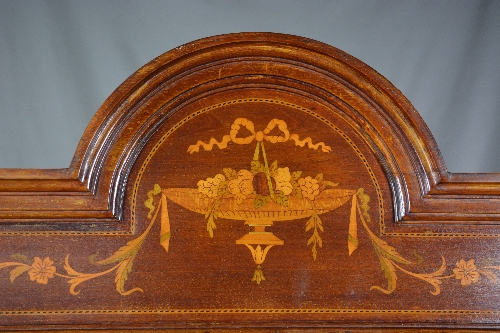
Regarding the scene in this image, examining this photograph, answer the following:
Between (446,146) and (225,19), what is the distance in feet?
3.09

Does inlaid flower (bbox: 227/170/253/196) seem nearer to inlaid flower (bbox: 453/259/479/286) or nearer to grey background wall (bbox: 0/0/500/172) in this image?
inlaid flower (bbox: 453/259/479/286)

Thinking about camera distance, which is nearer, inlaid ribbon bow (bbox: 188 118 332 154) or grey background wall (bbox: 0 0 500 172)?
inlaid ribbon bow (bbox: 188 118 332 154)

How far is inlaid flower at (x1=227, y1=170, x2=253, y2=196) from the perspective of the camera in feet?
5.32

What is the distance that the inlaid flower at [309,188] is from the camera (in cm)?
162

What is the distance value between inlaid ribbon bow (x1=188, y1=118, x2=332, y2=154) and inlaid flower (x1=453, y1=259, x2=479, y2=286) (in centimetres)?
46

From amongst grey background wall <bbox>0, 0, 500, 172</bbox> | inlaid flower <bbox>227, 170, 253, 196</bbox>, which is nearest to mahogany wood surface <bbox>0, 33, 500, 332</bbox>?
inlaid flower <bbox>227, 170, 253, 196</bbox>

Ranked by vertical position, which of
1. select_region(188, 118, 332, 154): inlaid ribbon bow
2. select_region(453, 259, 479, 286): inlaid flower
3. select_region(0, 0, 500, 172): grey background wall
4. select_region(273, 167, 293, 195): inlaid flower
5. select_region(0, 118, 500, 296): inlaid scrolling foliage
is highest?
select_region(0, 0, 500, 172): grey background wall

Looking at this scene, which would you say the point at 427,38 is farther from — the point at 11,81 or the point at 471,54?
the point at 11,81

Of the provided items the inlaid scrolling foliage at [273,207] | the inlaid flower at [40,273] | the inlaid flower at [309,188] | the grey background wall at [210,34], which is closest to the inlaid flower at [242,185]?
the inlaid scrolling foliage at [273,207]

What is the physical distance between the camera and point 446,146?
2.26m

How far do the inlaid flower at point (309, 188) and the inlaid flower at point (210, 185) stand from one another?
0.68 feet

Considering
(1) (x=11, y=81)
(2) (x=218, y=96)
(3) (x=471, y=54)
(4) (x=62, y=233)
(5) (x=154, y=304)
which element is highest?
(3) (x=471, y=54)

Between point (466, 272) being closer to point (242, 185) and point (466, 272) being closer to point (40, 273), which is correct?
point (242, 185)

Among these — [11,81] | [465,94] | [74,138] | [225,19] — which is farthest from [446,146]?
[11,81]
